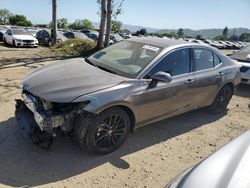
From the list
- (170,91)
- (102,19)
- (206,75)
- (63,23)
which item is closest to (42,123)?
(170,91)

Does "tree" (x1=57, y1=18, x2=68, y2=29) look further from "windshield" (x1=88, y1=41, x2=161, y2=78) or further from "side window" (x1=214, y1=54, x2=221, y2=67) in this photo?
"windshield" (x1=88, y1=41, x2=161, y2=78)

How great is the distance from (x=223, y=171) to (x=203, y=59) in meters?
3.67

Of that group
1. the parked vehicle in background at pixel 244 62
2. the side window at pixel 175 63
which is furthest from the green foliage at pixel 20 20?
the side window at pixel 175 63

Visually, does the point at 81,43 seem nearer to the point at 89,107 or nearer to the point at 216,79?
the point at 216,79

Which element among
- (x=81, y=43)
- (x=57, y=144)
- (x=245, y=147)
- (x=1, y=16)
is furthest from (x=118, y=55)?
(x=1, y=16)

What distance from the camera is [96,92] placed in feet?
12.5

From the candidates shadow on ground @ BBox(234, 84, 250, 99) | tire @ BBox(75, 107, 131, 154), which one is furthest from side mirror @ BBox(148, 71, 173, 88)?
shadow on ground @ BBox(234, 84, 250, 99)

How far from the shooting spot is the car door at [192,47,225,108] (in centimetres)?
520

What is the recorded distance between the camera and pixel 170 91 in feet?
15.3

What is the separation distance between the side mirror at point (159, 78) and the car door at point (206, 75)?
3.42 ft

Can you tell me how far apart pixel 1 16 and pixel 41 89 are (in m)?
65.8

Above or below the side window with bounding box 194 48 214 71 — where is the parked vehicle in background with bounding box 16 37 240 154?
below

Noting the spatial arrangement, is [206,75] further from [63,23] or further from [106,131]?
[63,23]

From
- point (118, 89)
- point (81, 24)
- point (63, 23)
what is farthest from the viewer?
point (81, 24)
